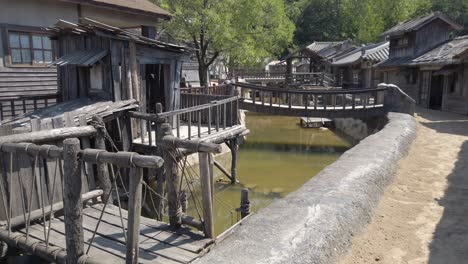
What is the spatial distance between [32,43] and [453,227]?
13082 mm

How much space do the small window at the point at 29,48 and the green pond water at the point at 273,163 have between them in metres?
6.66

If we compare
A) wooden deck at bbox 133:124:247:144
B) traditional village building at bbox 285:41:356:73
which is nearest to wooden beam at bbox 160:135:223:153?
wooden deck at bbox 133:124:247:144

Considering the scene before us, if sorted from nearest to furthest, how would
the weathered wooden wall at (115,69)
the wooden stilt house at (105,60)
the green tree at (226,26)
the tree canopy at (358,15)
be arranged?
the wooden stilt house at (105,60)
the weathered wooden wall at (115,69)
the green tree at (226,26)
the tree canopy at (358,15)

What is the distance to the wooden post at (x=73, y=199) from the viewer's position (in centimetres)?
441

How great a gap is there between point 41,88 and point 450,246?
12920mm

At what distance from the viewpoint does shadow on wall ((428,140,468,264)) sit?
439 cm

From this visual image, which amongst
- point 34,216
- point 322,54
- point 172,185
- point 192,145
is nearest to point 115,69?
point 34,216

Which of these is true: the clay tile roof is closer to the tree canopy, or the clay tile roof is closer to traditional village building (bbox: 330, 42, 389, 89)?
traditional village building (bbox: 330, 42, 389, 89)

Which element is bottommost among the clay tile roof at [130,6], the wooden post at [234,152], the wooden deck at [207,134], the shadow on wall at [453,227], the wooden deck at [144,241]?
the wooden post at [234,152]

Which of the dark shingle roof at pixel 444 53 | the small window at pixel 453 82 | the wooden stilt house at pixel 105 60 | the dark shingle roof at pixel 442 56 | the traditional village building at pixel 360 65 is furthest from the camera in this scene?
the traditional village building at pixel 360 65

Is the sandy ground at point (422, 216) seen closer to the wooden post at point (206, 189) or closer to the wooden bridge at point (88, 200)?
the wooden post at point (206, 189)

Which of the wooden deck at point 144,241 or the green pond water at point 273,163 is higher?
the wooden deck at point 144,241

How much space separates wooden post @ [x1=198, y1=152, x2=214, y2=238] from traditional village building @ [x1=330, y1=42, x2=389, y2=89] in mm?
25437

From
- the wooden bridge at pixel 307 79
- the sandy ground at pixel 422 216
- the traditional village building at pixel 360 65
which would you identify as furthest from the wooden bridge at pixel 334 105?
the wooden bridge at pixel 307 79
